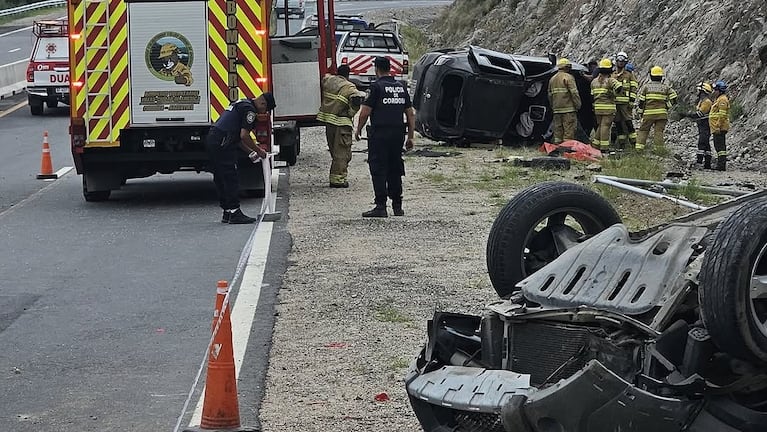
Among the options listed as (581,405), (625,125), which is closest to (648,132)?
(625,125)

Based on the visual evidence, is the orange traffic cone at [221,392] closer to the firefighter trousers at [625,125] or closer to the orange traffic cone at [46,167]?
the orange traffic cone at [46,167]

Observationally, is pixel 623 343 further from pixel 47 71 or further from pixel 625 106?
pixel 47 71

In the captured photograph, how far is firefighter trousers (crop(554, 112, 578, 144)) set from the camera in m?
21.6

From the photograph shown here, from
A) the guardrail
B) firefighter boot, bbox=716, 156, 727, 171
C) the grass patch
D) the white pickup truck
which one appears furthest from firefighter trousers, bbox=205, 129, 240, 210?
the guardrail

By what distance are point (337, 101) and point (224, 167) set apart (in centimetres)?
322

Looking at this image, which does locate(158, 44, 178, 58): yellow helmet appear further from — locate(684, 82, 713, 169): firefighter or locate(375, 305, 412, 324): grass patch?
locate(684, 82, 713, 169): firefighter

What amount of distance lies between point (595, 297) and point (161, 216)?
10311 millimetres

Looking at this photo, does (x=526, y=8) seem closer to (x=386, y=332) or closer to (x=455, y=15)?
(x=455, y=15)

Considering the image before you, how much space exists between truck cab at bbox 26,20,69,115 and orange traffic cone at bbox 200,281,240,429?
81.5 ft

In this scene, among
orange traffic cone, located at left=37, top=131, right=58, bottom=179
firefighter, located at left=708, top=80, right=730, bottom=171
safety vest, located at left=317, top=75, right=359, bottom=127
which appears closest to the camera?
safety vest, located at left=317, top=75, right=359, bottom=127

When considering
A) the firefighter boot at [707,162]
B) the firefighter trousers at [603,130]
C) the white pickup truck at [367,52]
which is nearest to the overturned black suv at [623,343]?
the firefighter boot at [707,162]

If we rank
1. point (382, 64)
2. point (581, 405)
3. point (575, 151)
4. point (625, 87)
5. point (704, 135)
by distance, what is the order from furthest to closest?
point (625, 87) → point (575, 151) → point (704, 135) → point (382, 64) → point (581, 405)

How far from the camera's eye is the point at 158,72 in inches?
615

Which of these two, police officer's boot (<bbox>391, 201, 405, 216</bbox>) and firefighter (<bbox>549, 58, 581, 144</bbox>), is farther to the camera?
firefighter (<bbox>549, 58, 581, 144</bbox>)
